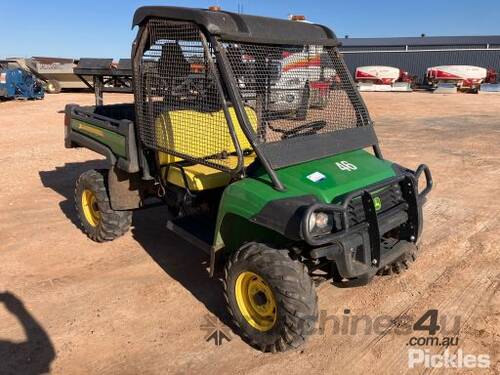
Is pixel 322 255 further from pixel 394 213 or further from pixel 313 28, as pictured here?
pixel 313 28

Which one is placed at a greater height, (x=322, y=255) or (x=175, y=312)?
(x=322, y=255)

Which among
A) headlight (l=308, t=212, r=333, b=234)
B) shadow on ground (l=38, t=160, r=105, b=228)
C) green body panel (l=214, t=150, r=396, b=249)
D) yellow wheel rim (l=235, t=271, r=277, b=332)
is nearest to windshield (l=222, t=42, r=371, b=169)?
green body panel (l=214, t=150, r=396, b=249)

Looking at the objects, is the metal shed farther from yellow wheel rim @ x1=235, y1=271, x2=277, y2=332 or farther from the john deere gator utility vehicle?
yellow wheel rim @ x1=235, y1=271, x2=277, y2=332

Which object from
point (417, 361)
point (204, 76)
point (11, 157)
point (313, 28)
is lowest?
point (417, 361)

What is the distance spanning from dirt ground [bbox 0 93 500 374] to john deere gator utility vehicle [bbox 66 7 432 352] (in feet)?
1.06

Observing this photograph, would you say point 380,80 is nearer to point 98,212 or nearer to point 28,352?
point 98,212

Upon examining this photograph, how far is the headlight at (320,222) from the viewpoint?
277 centimetres

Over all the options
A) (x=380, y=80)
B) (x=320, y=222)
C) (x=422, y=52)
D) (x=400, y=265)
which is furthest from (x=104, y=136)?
(x=422, y=52)

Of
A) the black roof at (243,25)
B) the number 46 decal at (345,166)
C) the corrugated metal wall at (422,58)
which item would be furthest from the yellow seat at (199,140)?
the corrugated metal wall at (422,58)

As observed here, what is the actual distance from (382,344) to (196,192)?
1715 mm

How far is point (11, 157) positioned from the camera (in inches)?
339

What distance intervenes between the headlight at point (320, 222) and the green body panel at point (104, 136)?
197 cm

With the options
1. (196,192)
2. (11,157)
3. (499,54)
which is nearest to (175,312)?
(196,192)

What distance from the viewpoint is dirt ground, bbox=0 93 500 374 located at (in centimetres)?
295
